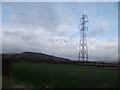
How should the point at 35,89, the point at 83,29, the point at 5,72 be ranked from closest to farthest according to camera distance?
the point at 35,89 < the point at 5,72 < the point at 83,29

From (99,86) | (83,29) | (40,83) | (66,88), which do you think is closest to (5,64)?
(40,83)

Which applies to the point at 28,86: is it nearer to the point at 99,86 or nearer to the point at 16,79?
the point at 16,79

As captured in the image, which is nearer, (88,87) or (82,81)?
(88,87)

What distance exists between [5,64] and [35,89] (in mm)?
7416

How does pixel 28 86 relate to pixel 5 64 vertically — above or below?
below

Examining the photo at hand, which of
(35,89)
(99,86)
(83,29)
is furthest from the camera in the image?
(83,29)

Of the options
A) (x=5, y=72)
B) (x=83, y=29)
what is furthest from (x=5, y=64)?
(x=83, y=29)

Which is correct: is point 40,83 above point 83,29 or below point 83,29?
below

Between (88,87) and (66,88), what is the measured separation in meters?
2.07

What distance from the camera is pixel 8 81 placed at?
75.4ft

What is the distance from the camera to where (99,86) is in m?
20.9

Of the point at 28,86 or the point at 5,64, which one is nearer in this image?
the point at 28,86

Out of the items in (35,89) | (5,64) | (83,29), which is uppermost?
(83,29)

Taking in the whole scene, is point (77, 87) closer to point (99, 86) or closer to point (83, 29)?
point (99, 86)
